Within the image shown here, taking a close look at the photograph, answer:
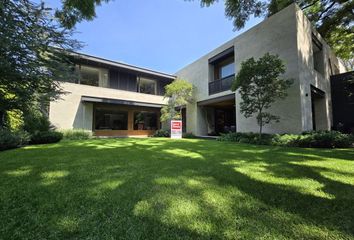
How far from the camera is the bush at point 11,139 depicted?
7.09 metres

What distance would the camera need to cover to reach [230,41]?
Result: 531 inches

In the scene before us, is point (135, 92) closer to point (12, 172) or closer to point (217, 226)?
point (12, 172)

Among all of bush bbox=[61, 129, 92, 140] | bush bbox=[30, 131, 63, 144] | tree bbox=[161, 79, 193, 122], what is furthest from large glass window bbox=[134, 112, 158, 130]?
bush bbox=[30, 131, 63, 144]

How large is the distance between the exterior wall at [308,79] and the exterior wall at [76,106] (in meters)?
12.9

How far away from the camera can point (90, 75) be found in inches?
624

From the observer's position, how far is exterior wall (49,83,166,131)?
1300 cm

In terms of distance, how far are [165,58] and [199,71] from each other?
30.8 ft

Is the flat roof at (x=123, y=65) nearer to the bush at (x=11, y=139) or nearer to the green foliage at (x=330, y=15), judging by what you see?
the bush at (x=11, y=139)

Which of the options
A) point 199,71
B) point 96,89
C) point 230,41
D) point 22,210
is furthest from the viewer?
point 199,71

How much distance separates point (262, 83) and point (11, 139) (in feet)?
37.1

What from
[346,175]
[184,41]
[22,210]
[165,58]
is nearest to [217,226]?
[22,210]

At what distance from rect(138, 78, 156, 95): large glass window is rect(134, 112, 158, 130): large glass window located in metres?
2.26

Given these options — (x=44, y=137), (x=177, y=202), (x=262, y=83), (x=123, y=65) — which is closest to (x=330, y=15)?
(x=262, y=83)

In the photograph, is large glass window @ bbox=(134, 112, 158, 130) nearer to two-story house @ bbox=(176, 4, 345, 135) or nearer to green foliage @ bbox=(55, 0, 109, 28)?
two-story house @ bbox=(176, 4, 345, 135)
